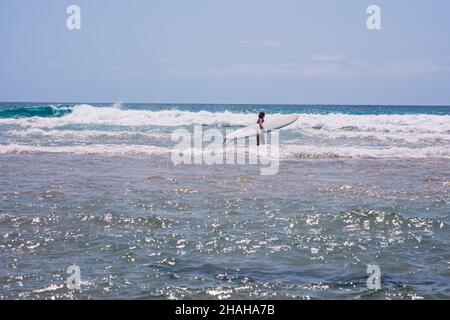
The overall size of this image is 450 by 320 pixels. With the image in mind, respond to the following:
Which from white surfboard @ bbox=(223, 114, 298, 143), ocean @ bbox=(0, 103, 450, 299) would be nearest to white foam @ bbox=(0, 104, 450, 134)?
white surfboard @ bbox=(223, 114, 298, 143)

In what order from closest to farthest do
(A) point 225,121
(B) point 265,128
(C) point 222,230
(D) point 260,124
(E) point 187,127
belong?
(C) point 222,230 < (D) point 260,124 < (B) point 265,128 < (E) point 187,127 < (A) point 225,121

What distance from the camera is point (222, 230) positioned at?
22.7 feet

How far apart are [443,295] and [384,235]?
1991mm

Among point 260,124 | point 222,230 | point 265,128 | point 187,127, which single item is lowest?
point 222,230

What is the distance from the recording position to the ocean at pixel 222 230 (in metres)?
5.05

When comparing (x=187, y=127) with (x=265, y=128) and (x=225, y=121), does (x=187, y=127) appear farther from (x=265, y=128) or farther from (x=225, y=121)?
(x=265, y=128)

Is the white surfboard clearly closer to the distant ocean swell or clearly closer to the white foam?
the distant ocean swell

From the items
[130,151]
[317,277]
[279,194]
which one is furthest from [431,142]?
[317,277]

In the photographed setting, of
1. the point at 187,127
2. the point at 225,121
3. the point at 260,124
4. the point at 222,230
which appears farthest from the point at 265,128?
the point at 225,121

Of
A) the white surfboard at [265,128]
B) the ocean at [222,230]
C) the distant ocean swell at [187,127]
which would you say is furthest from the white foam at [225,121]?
the ocean at [222,230]

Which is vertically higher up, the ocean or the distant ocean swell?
the distant ocean swell

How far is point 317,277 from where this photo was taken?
527 cm

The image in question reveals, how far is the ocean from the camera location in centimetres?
505

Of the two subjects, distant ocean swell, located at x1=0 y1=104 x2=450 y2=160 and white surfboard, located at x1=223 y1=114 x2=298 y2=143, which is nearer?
white surfboard, located at x1=223 y1=114 x2=298 y2=143
